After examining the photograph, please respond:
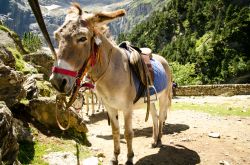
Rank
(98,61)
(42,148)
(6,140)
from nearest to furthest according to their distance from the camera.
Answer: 1. (6,140)
2. (98,61)
3. (42,148)

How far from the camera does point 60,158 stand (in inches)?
314

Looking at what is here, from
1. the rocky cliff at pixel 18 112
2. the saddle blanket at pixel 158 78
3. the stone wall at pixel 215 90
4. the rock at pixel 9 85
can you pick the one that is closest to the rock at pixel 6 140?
the rocky cliff at pixel 18 112

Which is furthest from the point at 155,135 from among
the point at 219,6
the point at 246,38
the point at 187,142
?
the point at 219,6

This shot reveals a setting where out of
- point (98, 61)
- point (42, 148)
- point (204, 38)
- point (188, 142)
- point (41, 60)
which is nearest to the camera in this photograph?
point (98, 61)

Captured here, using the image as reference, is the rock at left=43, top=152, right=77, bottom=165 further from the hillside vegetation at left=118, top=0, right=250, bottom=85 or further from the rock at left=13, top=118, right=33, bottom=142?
the hillside vegetation at left=118, top=0, right=250, bottom=85

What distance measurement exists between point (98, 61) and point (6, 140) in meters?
2.53

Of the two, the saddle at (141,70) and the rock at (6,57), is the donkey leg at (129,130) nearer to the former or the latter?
the saddle at (141,70)

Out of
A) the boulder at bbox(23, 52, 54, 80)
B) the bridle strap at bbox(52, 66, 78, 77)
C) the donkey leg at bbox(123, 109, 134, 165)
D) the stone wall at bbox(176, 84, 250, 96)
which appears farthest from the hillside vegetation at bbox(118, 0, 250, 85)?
the bridle strap at bbox(52, 66, 78, 77)

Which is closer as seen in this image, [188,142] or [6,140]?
[6,140]

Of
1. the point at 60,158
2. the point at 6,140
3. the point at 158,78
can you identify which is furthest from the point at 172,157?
the point at 6,140

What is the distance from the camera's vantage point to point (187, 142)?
1098 centimetres

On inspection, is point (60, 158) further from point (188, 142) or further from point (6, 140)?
point (188, 142)

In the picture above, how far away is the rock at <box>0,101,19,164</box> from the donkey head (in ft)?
3.41

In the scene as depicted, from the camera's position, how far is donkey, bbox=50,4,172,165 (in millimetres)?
5957
